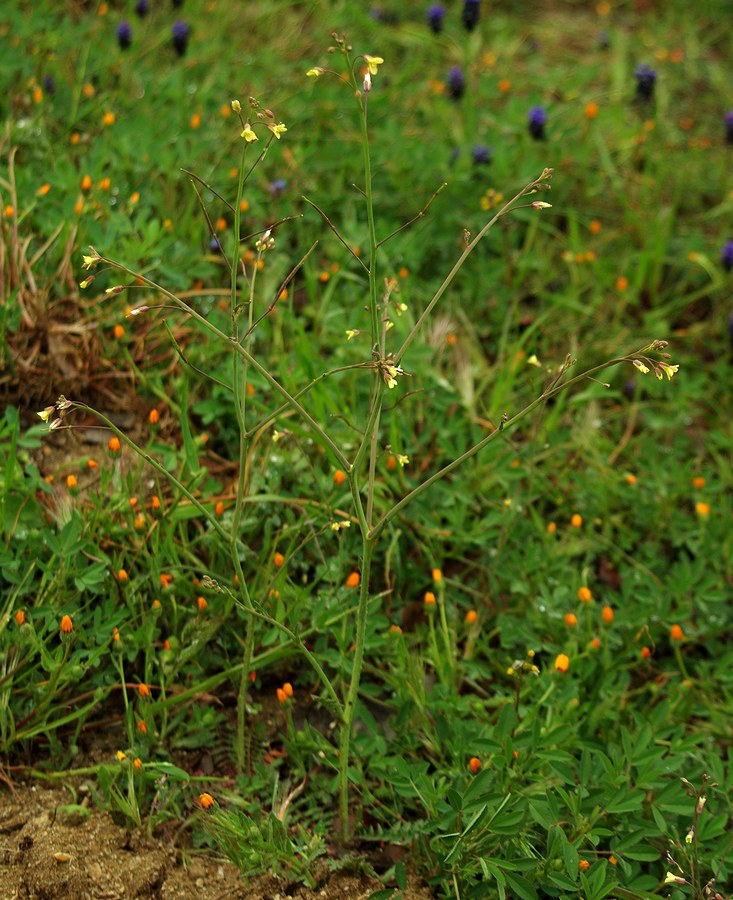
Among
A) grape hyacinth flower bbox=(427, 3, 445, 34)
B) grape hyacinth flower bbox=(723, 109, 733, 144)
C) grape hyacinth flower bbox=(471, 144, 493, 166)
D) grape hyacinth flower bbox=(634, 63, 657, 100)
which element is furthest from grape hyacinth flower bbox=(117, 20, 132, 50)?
grape hyacinth flower bbox=(723, 109, 733, 144)

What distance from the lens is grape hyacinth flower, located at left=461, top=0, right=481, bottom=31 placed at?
374 cm

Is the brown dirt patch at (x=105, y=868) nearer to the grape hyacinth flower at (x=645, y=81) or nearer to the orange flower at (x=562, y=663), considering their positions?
the orange flower at (x=562, y=663)

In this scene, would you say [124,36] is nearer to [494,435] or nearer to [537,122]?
[537,122]

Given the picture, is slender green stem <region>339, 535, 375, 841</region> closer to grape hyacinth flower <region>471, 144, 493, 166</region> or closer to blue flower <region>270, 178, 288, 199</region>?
blue flower <region>270, 178, 288, 199</region>

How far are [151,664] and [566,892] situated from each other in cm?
103

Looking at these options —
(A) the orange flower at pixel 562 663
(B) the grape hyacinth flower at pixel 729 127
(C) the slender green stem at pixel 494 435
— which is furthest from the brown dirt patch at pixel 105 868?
(B) the grape hyacinth flower at pixel 729 127

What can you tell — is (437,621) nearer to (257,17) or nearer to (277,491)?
(277,491)

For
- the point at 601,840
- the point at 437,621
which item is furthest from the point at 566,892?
the point at 437,621

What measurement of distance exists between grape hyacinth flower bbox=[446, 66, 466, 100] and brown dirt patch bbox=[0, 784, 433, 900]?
2.91 metres

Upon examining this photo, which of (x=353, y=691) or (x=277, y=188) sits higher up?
(x=277, y=188)

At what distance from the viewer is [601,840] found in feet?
6.72

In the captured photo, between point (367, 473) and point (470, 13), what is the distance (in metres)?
2.12

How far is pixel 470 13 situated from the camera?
376 centimetres

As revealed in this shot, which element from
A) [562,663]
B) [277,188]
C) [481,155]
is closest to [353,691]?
[562,663]
